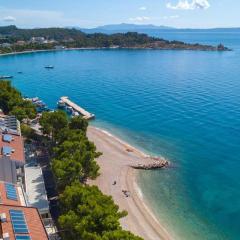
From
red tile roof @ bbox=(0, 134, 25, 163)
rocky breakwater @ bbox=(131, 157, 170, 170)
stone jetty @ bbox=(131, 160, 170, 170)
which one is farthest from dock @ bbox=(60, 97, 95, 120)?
red tile roof @ bbox=(0, 134, 25, 163)

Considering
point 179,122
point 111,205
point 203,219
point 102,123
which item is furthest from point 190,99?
point 111,205

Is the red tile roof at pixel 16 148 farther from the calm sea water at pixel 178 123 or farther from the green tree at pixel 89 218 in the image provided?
the calm sea water at pixel 178 123

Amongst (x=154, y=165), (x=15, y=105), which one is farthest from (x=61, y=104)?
(x=154, y=165)

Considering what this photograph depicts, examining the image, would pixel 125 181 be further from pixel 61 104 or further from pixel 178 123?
pixel 61 104

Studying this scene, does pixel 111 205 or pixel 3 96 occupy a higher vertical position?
pixel 3 96

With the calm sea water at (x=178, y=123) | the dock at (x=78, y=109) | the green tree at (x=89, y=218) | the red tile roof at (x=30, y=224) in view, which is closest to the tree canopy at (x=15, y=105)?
the dock at (x=78, y=109)

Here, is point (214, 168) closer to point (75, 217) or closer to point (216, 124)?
point (216, 124)
